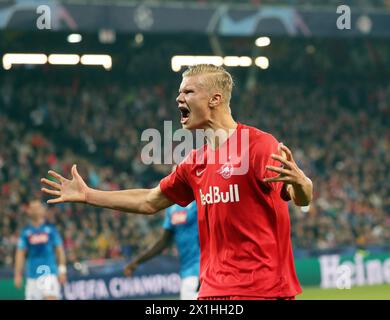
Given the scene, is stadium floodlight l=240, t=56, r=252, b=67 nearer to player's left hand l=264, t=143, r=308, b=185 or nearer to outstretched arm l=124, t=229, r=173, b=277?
outstretched arm l=124, t=229, r=173, b=277

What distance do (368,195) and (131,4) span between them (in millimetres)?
9655

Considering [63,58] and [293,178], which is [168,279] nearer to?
[63,58]

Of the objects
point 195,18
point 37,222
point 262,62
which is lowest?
point 37,222

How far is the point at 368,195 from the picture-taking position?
2967 cm

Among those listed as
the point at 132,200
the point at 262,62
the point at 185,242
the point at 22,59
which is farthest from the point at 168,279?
the point at 132,200

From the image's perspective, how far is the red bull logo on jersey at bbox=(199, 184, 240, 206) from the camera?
6.17 metres

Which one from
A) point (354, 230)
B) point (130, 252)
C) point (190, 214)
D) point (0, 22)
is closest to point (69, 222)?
point (130, 252)

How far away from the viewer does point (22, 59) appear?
2973cm

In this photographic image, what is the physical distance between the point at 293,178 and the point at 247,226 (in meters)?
0.65

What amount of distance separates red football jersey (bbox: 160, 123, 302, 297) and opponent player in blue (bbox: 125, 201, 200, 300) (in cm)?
504

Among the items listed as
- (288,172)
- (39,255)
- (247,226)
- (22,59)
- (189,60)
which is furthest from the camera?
(189,60)

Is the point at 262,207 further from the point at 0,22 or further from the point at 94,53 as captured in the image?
the point at 94,53

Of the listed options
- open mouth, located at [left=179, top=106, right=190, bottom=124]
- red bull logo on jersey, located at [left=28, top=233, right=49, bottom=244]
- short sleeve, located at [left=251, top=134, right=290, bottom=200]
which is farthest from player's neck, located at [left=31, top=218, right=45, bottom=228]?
short sleeve, located at [left=251, top=134, right=290, bottom=200]
